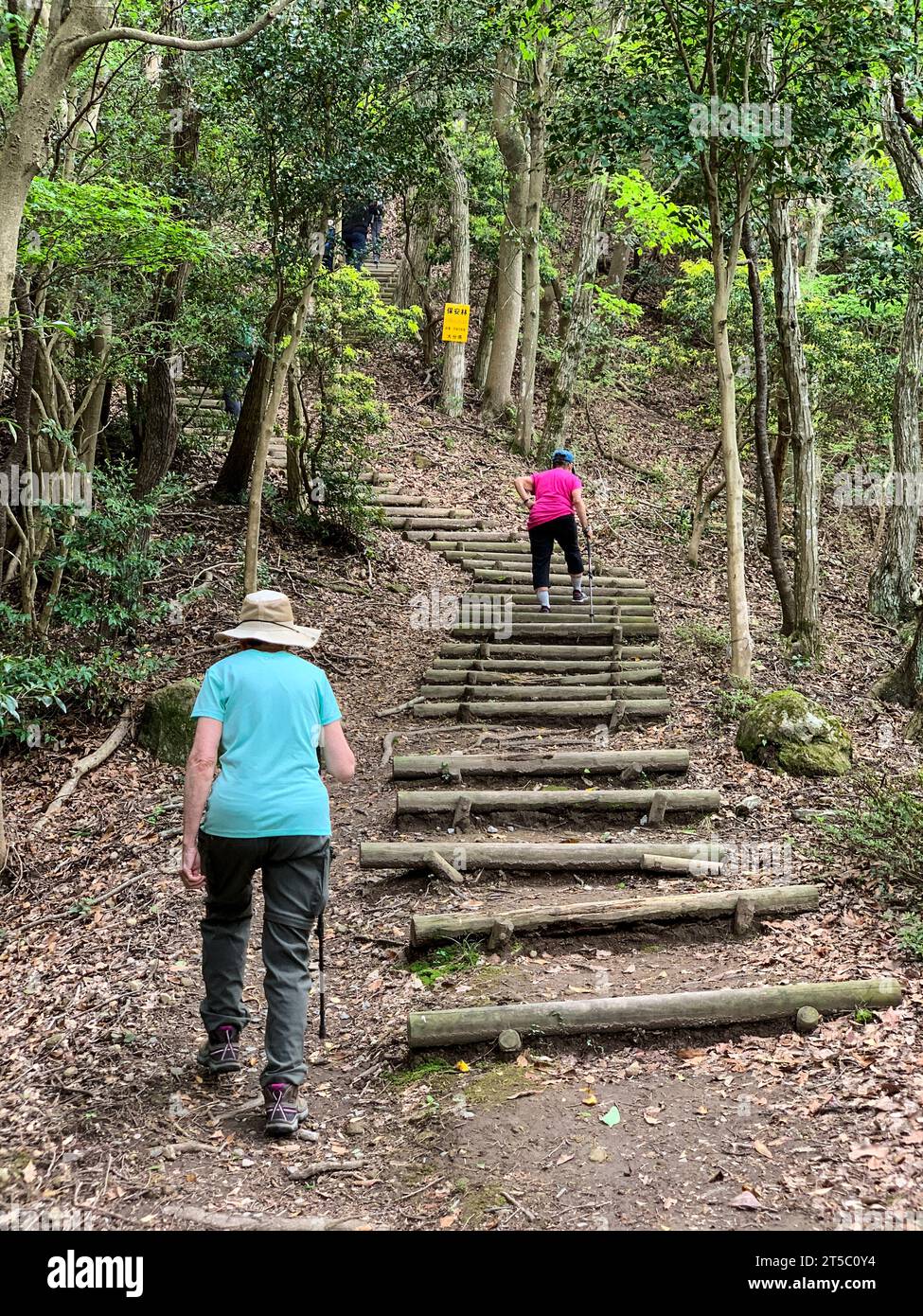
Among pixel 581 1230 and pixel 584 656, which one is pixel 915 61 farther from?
pixel 581 1230

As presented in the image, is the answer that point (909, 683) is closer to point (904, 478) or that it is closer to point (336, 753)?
point (904, 478)

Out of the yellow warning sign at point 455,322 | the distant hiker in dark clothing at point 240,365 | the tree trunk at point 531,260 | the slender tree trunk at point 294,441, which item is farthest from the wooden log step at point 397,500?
the yellow warning sign at point 455,322

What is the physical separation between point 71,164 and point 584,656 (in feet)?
24.1

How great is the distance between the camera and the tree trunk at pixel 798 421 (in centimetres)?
1171

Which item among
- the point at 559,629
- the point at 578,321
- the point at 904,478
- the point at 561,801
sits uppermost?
Answer: the point at 578,321

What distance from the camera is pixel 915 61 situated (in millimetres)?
9164

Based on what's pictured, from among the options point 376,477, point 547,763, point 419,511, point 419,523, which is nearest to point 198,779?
point 547,763

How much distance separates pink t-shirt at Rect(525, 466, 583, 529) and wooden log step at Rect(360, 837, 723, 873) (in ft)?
18.3

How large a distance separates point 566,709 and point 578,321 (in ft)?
30.9

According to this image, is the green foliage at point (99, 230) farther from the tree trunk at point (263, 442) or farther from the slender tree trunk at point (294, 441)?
the slender tree trunk at point (294, 441)

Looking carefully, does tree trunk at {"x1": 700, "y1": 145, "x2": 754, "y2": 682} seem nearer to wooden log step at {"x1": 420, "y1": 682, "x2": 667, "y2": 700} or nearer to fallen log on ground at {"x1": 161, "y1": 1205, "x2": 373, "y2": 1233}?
wooden log step at {"x1": 420, "y1": 682, "x2": 667, "y2": 700}

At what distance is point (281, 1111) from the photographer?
4.14 meters

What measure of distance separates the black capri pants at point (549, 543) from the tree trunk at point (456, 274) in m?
9.57

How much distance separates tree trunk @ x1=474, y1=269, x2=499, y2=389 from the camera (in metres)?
22.2
